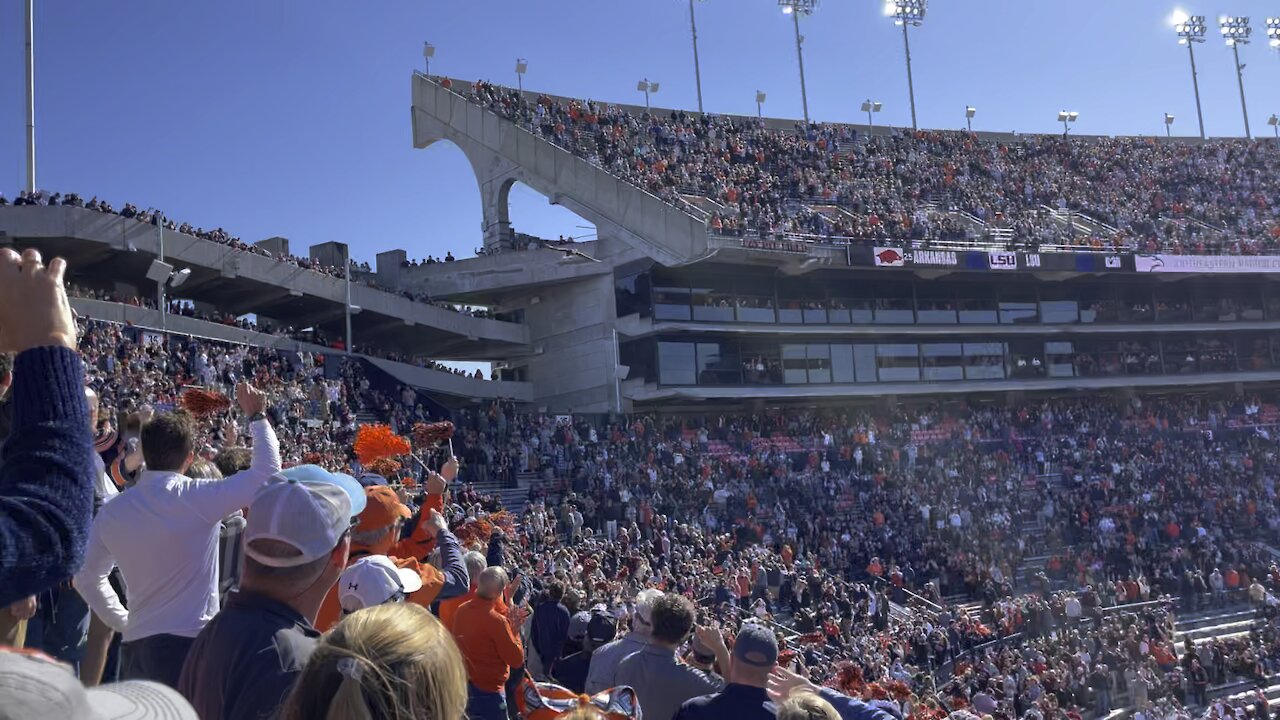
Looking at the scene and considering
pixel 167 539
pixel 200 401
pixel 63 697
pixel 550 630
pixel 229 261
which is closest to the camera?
pixel 63 697

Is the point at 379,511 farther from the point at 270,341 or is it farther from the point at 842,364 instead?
the point at 842,364

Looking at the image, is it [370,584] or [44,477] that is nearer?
[44,477]

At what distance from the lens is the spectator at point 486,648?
5.06m

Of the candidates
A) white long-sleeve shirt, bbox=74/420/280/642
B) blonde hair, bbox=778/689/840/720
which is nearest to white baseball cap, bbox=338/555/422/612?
white long-sleeve shirt, bbox=74/420/280/642

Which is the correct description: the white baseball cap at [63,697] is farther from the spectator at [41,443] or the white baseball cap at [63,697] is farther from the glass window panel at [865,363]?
the glass window panel at [865,363]

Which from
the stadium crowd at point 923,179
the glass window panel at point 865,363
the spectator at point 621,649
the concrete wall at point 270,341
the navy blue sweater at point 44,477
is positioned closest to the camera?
the navy blue sweater at point 44,477

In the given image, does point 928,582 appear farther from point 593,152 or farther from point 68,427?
point 68,427

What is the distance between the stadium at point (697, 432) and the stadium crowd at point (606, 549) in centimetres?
2

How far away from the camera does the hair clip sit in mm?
1832

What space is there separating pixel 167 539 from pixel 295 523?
1.24 meters

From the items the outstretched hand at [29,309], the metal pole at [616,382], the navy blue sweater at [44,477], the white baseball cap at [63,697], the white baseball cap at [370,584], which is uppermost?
the metal pole at [616,382]

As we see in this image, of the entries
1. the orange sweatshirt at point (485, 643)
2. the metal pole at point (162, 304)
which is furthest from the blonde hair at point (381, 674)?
the metal pole at point (162, 304)

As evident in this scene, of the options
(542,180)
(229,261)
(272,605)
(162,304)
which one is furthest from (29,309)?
(542,180)

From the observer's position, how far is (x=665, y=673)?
14.7 feet
